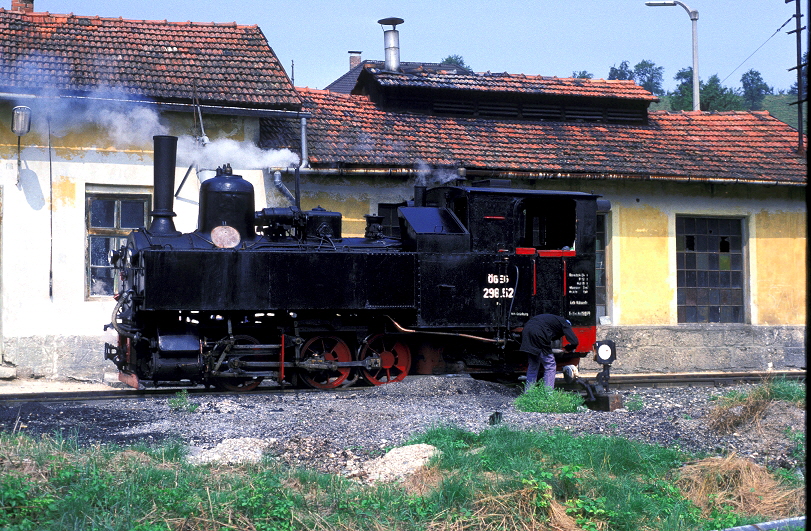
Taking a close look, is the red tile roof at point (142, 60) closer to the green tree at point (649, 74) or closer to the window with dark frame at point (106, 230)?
the window with dark frame at point (106, 230)

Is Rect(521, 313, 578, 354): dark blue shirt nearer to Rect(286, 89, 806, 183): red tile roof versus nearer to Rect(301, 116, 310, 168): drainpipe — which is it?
Rect(286, 89, 806, 183): red tile roof

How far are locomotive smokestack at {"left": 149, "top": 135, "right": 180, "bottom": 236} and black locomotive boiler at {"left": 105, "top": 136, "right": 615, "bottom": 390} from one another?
2 centimetres

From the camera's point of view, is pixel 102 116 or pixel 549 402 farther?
pixel 102 116

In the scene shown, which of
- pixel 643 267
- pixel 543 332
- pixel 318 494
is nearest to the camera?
pixel 318 494

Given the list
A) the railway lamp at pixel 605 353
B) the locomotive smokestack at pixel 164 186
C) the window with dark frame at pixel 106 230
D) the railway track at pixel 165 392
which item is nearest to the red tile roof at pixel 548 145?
the window with dark frame at pixel 106 230

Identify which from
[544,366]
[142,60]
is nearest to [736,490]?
[544,366]

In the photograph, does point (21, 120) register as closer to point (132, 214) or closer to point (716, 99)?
point (132, 214)

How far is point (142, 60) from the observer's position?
13.9m

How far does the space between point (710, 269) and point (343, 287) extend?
867 cm

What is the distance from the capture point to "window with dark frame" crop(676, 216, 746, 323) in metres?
16.0

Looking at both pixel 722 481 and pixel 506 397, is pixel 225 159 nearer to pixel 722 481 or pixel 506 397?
pixel 506 397

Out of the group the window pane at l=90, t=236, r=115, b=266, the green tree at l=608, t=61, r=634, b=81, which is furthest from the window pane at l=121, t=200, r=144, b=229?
the green tree at l=608, t=61, r=634, b=81

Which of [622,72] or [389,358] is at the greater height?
[622,72]

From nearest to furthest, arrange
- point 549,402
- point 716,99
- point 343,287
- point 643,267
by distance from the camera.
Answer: point 549,402
point 343,287
point 643,267
point 716,99
